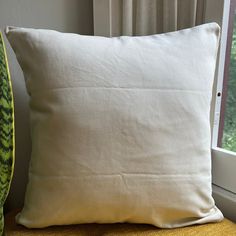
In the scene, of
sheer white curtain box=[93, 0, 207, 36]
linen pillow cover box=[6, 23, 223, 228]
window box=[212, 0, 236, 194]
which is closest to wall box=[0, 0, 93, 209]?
sheer white curtain box=[93, 0, 207, 36]

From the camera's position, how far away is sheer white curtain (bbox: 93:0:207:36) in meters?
0.78

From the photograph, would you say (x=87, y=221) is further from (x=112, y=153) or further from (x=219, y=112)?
(x=219, y=112)

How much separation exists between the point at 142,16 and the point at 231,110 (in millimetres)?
394

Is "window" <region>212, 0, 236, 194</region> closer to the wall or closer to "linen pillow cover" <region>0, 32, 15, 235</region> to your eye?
the wall

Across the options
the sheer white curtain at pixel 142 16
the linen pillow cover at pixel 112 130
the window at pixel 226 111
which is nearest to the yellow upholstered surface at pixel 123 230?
the linen pillow cover at pixel 112 130

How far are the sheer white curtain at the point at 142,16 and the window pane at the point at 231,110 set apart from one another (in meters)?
0.14

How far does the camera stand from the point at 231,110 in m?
0.80

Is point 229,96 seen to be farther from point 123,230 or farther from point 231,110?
point 123,230

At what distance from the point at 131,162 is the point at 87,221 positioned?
18 centimetres

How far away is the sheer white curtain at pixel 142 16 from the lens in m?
0.78

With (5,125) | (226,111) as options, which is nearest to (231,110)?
(226,111)

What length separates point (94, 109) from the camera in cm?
59

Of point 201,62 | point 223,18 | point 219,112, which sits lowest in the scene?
point 219,112

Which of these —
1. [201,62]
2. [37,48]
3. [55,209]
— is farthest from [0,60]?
[201,62]
